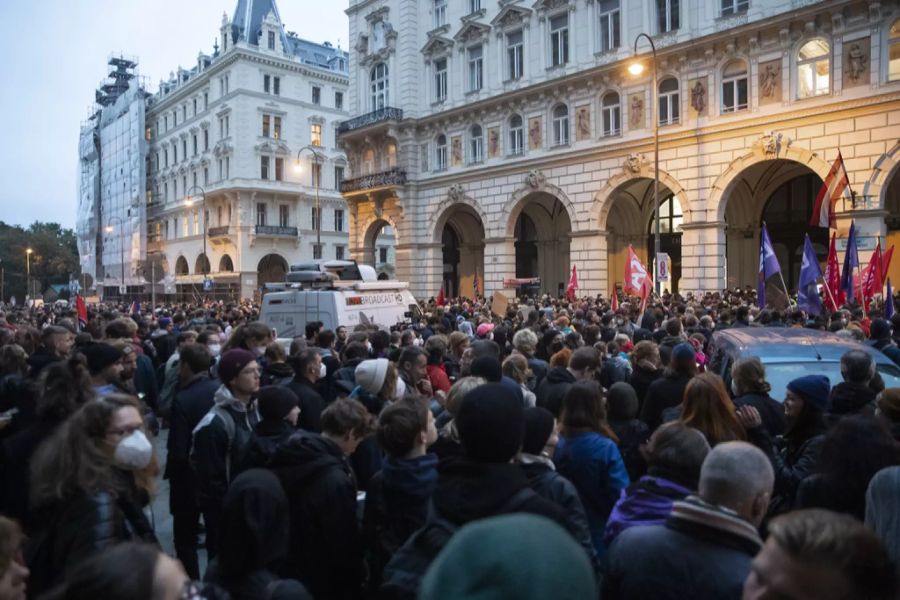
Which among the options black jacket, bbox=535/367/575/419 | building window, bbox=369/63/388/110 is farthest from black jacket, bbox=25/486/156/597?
building window, bbox=369/63/388/110

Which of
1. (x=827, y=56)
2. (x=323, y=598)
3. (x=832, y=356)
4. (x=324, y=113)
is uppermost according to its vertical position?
(x=324, y=113)

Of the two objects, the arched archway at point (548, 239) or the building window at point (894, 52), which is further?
the arched archway at point (548, 239)

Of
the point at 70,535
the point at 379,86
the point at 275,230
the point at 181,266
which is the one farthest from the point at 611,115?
the point at 181,266

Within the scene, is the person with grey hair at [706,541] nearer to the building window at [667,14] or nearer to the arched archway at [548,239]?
the building window at [667,14]

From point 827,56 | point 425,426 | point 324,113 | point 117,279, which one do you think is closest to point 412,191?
point 827,56

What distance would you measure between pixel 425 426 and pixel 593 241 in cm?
2509

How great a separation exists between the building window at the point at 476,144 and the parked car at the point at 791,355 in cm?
2513

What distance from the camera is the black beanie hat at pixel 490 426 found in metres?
2.68

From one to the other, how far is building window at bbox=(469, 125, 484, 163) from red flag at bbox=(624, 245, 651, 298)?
15.7 m

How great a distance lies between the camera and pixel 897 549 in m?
2.84

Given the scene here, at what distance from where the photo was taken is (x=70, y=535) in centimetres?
284

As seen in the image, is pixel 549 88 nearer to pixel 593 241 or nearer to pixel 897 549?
pixel 593 241

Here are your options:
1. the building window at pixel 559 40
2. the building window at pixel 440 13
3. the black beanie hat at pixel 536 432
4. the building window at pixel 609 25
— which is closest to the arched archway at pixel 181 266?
the building window at pixel 440 13

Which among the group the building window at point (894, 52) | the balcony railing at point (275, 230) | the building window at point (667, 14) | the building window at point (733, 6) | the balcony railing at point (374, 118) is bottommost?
the balcony railing at point (275, 230)
